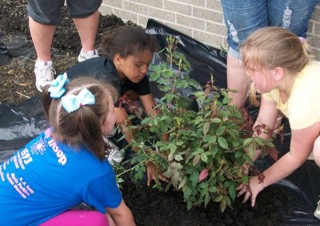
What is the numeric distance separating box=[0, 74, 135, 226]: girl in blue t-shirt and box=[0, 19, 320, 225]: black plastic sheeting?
36.2 inches

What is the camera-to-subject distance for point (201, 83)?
328 cm

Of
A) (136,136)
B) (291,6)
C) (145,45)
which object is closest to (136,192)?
(136,136)

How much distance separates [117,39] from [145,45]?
0.53 ft

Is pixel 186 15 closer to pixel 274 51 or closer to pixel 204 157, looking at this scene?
pixel 274 51

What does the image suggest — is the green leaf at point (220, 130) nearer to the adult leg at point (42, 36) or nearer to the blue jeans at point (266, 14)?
the blue jeans at point (266, 14)

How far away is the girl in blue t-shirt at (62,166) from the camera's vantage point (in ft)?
6.04

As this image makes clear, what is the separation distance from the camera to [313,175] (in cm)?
256

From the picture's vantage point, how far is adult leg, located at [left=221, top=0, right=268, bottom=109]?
2504 millimetres

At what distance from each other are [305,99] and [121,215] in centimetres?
84

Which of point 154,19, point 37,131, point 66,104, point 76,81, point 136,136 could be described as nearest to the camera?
point 66,104

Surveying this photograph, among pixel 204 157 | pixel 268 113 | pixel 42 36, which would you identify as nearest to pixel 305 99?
pixel 268 113

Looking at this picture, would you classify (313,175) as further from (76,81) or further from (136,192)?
(76,81)

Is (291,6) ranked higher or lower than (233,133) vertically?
higher

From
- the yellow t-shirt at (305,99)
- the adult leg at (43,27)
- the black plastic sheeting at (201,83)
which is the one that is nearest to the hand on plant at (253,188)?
the black plastic sheeting at (201,83)
